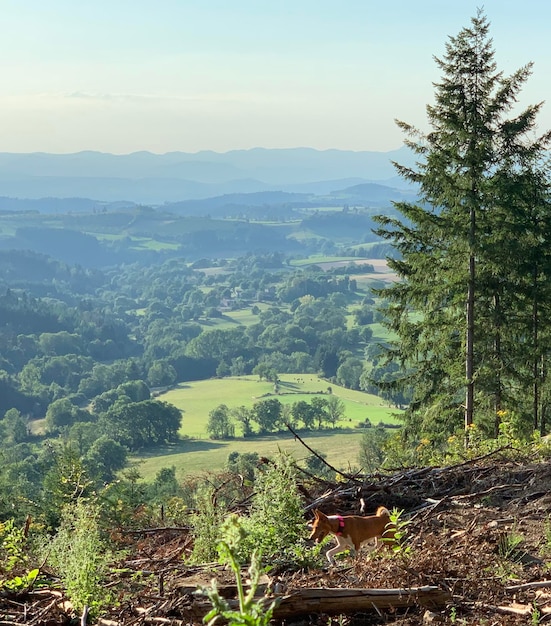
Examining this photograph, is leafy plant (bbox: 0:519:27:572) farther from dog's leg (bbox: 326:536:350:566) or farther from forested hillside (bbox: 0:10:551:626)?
dog's leg (bbox: 326:536:350:566)

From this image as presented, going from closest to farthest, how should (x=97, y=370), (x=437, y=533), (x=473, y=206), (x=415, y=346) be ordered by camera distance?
(x=437, y=533) → (x=473, y=206) → (x=415, y=346) → (x=97, y=370)

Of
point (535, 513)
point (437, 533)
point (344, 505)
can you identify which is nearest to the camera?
point (437, 533)

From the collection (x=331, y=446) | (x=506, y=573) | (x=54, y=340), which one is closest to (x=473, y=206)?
(x=506, y=573)

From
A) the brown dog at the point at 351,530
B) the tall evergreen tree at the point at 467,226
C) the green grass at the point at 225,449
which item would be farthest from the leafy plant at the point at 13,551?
the green grass at the point at 225,449

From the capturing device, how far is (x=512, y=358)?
16688mm

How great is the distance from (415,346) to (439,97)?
607cm

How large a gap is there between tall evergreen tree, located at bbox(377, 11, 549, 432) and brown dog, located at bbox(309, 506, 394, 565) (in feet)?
35.8

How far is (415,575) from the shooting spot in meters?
3.75

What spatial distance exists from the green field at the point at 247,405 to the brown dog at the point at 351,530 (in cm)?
A: 4433

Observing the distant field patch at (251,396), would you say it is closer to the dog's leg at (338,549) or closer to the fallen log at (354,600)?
the dog's leg at (338,549)

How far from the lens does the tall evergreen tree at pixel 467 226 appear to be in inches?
586

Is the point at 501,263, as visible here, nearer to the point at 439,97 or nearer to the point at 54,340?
the point at 439,97

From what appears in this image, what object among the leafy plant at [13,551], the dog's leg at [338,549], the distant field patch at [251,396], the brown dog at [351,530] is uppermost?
the brown dog at [351,530]

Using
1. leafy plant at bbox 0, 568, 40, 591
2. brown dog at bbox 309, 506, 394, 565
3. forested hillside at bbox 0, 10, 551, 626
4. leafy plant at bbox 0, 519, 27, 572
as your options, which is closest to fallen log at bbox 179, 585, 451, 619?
forested hillside at bbox 0, 10, 551, 626
